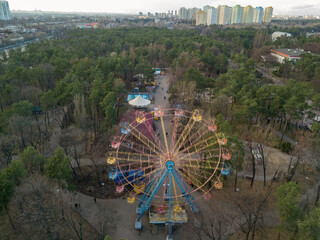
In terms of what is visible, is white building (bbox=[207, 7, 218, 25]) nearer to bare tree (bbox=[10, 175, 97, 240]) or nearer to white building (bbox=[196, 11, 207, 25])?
white building (bbox=[196, 11, 207, 25])

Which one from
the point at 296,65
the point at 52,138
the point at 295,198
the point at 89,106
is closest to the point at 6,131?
the point at 52,138

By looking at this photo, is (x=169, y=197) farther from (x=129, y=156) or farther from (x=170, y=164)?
(x=129, y=156)

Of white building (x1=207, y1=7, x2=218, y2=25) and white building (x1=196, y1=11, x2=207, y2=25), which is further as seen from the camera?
white building (x1=207, y1=7, x2=218, y2=25)

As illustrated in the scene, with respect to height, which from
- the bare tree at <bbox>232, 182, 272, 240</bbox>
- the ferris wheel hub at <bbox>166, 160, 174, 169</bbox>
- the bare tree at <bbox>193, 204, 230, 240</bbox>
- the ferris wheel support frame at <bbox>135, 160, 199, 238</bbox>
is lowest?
the bare tree at <bbox>193, 204, 230, 240</bbox>

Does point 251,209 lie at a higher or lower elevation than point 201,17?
lower

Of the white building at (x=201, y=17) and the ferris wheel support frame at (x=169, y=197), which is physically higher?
the white building at (x=201, y=17)

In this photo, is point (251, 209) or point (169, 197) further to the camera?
point (251, 209)

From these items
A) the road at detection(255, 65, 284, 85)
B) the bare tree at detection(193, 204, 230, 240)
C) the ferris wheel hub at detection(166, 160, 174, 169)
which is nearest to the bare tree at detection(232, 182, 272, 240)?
the bare tree at detection(193, 204, 230, 240)

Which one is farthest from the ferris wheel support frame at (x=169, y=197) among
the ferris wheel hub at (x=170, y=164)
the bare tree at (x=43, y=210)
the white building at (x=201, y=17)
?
the white building at (x=201, y=17)

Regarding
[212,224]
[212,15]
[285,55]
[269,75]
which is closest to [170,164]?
[212,224]

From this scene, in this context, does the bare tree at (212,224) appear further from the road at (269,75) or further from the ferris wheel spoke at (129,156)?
the road at (269,75)

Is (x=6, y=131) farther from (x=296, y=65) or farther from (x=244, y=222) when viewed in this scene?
(x=296, y=65)
